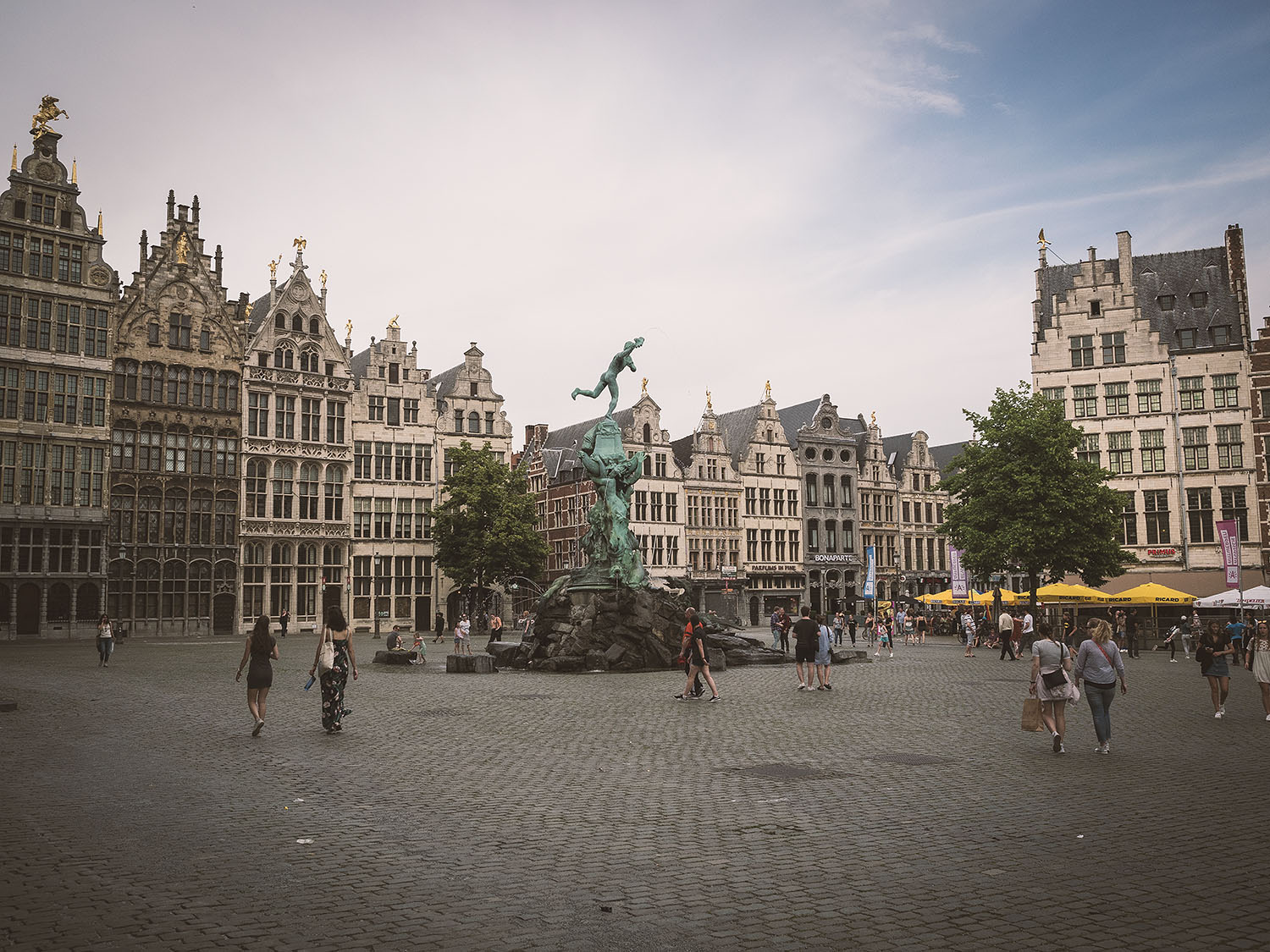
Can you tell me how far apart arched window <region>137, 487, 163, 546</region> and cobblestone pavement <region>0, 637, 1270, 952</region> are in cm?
4324

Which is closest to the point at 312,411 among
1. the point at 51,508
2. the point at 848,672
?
the point at 51,508

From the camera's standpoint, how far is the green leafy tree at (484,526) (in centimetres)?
5991

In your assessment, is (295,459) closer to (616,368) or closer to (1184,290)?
(616,368)

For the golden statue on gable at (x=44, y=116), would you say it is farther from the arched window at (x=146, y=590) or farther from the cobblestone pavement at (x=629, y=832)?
the cobblestone pavement at (x=629, y=832)

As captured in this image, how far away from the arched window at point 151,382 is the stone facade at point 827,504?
4885 cm

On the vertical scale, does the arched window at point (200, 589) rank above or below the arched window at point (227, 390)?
below

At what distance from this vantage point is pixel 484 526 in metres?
61.5

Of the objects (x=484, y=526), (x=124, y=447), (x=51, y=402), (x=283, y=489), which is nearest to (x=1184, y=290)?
(x=484, y=526)

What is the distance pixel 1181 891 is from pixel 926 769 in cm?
520

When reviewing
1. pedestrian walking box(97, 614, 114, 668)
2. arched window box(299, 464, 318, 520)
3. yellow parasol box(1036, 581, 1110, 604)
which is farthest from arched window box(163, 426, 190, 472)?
yellow parasol box(1036, 581, 1110, 604)

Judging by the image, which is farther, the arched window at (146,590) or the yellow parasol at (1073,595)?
the arched window at (146,590)

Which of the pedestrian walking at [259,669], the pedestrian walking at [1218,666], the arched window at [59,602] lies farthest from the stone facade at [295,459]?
the pedestrian walking at [1218,666]

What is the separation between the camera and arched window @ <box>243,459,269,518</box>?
206 ft

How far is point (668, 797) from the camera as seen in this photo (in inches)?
430
